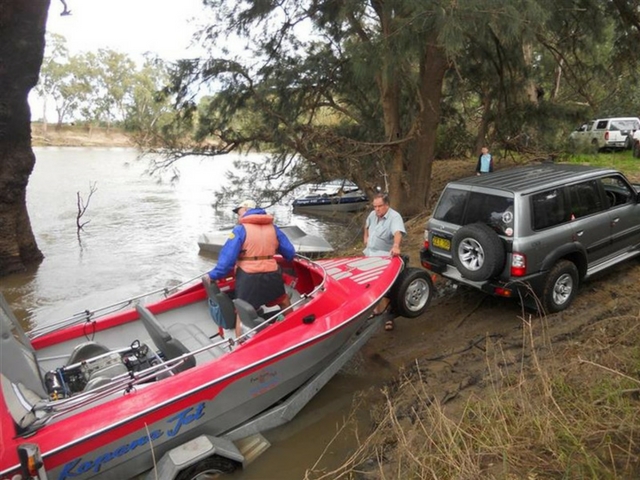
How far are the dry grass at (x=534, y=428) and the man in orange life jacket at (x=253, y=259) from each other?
62.3 inches

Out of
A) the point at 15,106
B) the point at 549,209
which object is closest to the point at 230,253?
the point at 549,209

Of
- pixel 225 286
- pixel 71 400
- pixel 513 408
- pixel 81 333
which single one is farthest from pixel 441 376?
pixel 81 333

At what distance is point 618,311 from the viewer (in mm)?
5383

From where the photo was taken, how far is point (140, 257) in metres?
13.4

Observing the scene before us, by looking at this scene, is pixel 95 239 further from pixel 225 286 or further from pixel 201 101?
pixel 225 286

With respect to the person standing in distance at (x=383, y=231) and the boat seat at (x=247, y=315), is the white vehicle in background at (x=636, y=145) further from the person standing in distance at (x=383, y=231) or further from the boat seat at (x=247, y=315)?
the boat seat at (x=247, y=315)

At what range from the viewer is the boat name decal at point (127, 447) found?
3398mm

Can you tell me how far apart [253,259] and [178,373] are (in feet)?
4.13

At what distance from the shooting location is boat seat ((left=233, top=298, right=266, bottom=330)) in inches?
177

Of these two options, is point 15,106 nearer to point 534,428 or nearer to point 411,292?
point 411,292

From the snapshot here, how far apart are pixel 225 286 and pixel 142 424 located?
2071 millimetres

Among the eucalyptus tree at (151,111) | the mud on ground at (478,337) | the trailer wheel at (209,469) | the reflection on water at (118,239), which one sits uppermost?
the eucalyptus tree at (151,111)

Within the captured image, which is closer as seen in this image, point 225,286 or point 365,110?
point 225,286

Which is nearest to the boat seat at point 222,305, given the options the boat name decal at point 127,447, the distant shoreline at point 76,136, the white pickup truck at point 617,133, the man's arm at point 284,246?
the man's arm at point 284,246
